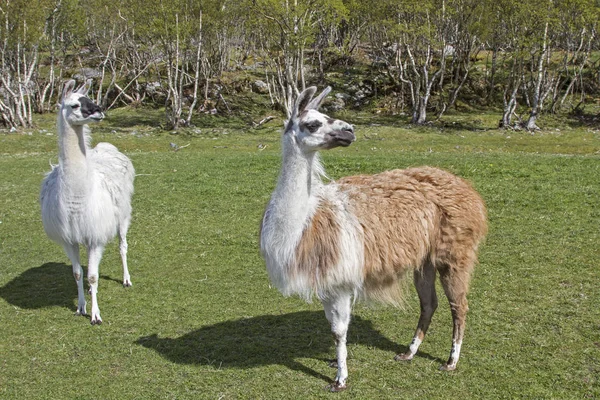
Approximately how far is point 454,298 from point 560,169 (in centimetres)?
812

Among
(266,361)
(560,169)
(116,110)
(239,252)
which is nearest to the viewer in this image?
(266,361)

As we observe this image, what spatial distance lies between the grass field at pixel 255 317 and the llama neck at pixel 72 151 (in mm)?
1569

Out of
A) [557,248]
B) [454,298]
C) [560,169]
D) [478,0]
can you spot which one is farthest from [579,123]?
[454,298]

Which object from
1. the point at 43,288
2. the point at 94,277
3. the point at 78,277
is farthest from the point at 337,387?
the point at 43,288

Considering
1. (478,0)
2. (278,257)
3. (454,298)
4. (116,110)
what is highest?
(478,0)

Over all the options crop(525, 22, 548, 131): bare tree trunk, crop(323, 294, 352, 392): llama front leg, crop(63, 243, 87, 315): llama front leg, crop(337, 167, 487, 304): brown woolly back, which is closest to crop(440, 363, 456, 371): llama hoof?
Result: crop(337, 167, 487, 304): brown woolly back

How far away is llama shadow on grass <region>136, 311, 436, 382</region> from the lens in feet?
17.4

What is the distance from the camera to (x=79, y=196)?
20.7ft

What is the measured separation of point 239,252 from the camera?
27.7 ft

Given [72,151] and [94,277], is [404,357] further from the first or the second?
[72,151]

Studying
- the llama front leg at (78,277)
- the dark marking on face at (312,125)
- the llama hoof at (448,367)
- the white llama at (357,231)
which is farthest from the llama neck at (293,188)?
the llama front leg at (78,277)

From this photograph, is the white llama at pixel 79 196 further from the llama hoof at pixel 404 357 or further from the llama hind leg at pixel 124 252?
the llama hoof at pixel 404 357

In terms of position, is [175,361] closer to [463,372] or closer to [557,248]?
[463,372]

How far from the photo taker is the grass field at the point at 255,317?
16.0ft
